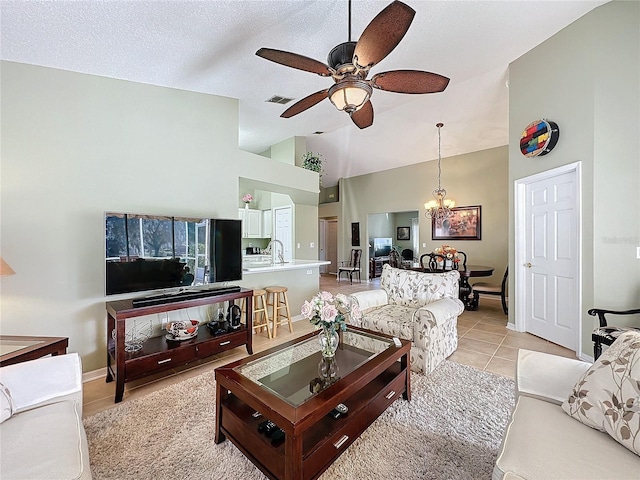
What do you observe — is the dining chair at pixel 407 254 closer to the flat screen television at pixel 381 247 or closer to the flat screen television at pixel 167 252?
the flat screen television at pixel 381 247

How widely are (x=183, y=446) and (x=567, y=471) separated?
1.91 m

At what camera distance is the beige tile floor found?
232 cm

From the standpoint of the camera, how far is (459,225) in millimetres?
6516

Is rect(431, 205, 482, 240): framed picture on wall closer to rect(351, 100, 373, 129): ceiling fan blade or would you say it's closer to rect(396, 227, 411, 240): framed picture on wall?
rect(396, 227, 411, 240): framed picture on wall

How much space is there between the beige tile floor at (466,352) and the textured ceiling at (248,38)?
2.87m

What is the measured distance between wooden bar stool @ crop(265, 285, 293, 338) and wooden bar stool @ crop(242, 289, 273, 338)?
9 cm

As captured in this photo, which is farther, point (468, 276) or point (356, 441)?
point (468, 276)

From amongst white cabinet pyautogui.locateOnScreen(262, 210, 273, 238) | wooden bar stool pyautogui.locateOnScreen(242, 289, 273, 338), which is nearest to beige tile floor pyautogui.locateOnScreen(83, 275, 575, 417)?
wooden bar stool pyautogui.locateOnScreen(242, 289, 273, 338)

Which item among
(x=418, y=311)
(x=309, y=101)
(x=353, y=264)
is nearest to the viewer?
(x=309, y=101)

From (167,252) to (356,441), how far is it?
228 cm

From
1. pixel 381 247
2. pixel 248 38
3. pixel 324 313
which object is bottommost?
pixel 324 313

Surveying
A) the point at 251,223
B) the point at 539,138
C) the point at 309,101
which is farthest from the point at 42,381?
the point at 251,223

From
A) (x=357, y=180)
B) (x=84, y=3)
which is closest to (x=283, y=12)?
(x=84, y=3)

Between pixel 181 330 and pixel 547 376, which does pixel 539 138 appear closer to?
pixel 547 376
